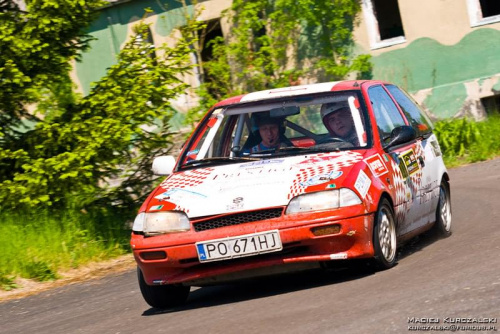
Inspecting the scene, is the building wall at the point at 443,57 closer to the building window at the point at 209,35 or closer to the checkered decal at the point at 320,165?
the building window at the point at 209,35

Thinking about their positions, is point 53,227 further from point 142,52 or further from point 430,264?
point 430,264

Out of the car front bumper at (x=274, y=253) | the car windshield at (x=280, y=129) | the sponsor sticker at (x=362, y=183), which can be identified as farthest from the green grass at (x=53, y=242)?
the sponsor sticker at (x=362, y=183)

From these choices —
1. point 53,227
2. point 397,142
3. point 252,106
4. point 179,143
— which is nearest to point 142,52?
point 53,227

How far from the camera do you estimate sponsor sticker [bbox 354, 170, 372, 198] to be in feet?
24.1

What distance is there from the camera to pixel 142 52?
13.7m

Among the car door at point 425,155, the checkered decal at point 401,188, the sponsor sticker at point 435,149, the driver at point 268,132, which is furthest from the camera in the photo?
the sponsor sticker at point 435,149

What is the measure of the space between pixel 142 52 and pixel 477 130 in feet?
22.6

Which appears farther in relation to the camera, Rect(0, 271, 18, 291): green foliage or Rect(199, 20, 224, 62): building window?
Rect(199, 20, 224, 62): building window

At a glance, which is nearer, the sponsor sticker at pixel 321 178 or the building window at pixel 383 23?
the sponsor sticker at pixel 321 178

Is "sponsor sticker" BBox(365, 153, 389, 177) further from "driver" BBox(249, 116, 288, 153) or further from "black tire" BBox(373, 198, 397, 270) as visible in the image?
"driver" BBox(249, 116, 288, 153)

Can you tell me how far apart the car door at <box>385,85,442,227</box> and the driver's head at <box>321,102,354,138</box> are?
3.33 ft

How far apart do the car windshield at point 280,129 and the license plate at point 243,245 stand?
1139 mm

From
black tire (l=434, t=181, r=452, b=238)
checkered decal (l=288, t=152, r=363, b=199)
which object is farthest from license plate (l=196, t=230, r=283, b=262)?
black tire (l=434, t=181, r=452, b=238)

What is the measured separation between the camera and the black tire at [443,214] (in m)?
9.61
